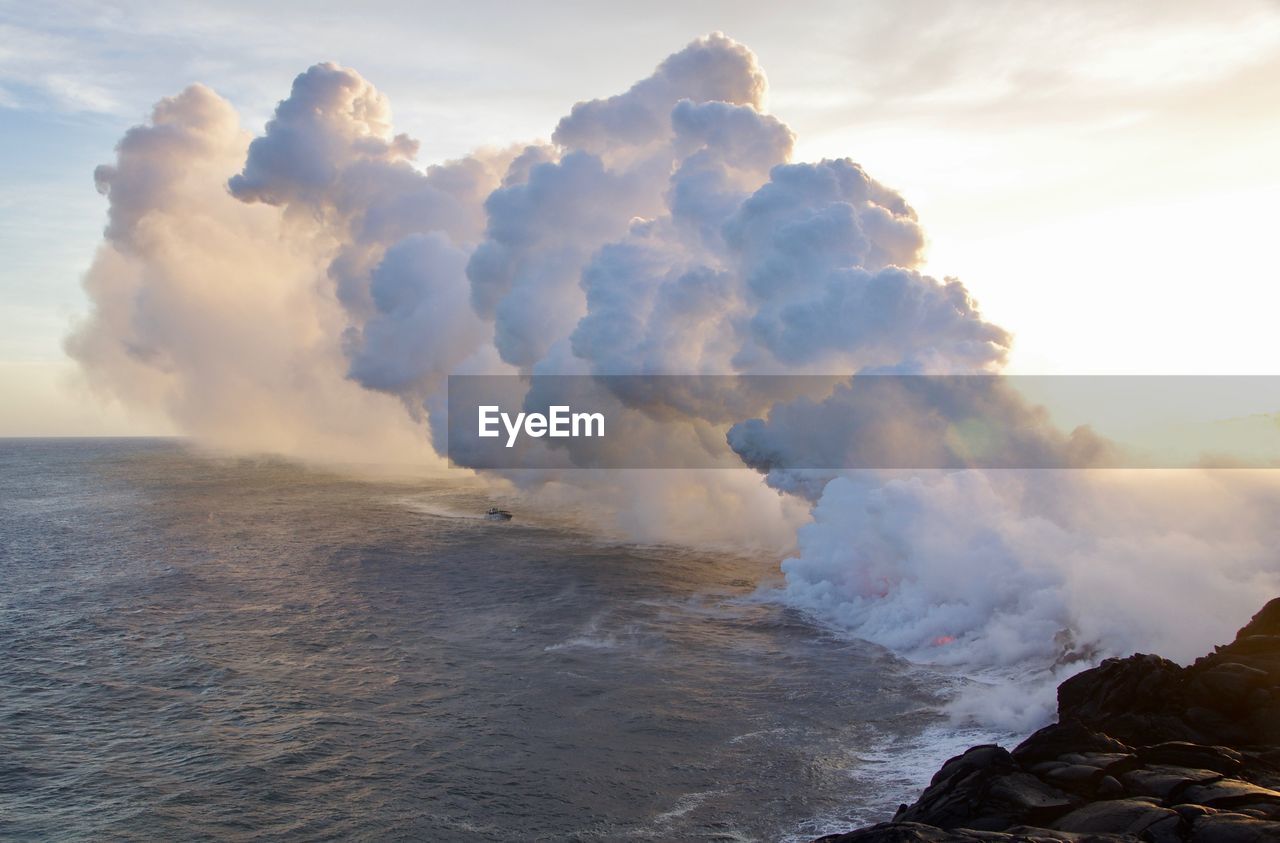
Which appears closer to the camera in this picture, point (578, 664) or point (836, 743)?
point (836, 743)

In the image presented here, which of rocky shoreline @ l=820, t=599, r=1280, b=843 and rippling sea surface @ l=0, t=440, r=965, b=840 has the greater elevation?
rocky shoreline @ l=820, t=599, r=1280, b=843

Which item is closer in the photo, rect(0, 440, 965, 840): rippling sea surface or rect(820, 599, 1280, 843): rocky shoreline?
rect(820, 599, 1280, 843): rocky shoreline

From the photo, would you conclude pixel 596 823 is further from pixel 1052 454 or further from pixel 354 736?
pixel 1052 454

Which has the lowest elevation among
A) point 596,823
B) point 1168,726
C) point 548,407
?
point 596,823

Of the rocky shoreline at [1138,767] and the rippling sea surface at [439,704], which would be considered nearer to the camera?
the rocky shoreline at [1138,767]

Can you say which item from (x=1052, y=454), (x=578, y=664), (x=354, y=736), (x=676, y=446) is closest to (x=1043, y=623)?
(x=1052, y=454)
